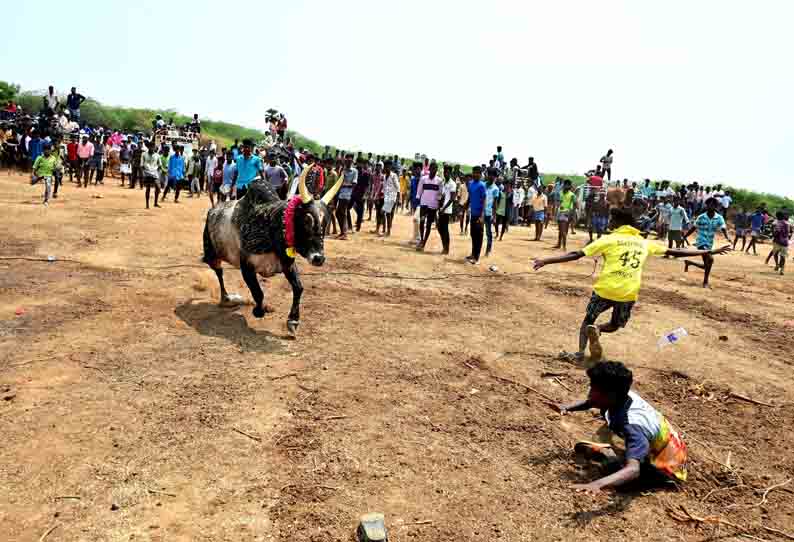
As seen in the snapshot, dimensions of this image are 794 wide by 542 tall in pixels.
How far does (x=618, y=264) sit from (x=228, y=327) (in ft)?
14.8

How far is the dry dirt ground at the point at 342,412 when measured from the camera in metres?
4.14

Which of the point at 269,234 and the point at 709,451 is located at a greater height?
the point at 269,234

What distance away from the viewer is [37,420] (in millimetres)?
5012

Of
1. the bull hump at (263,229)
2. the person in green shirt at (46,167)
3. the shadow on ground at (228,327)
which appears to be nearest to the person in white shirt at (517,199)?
the person in green shirt at (46,167)

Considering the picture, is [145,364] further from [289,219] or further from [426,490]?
[426,490]

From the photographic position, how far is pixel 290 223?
24.6ft

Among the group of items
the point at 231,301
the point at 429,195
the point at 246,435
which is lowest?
the point at 246,435

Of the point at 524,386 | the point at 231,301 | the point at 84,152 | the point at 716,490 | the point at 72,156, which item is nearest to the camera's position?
the point at 716,490

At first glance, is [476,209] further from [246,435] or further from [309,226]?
[246,435]

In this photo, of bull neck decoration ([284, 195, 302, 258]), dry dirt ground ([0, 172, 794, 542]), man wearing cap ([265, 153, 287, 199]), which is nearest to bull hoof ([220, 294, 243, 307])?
dry dirt ground ([0, 172, 794, 542])

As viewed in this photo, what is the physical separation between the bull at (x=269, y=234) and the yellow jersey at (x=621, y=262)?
9.94 ft

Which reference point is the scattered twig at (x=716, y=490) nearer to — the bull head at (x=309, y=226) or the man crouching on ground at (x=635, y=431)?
the man crouching on ground at (x=635, y=431)

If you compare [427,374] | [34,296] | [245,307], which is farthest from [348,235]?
[427,374]

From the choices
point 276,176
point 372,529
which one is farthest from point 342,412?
point 276,176
